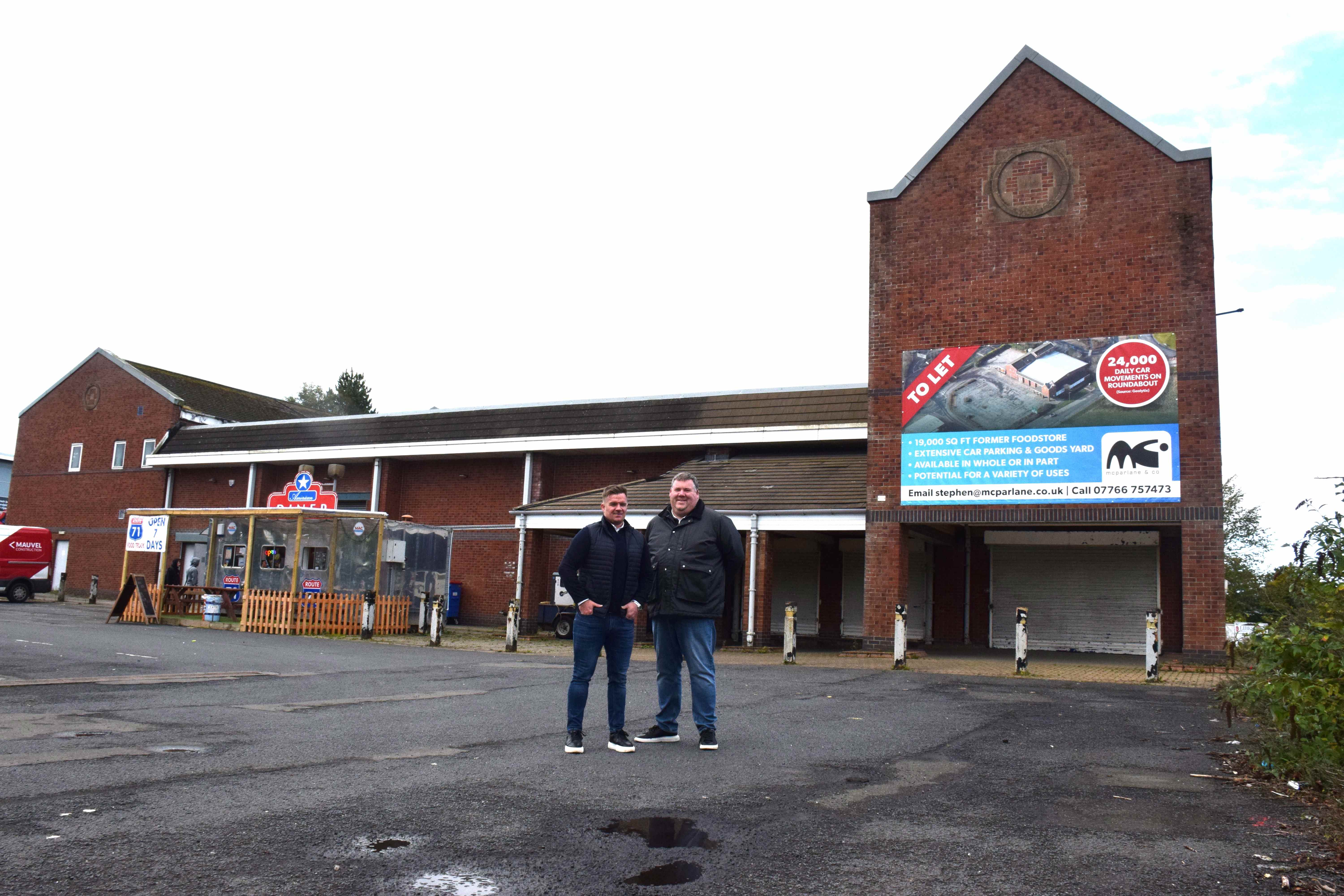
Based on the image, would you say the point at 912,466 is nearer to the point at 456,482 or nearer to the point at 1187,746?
the point at 1187,746

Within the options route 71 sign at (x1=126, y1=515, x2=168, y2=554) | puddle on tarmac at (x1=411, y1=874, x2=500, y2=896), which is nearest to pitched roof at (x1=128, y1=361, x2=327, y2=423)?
route 71 sign at (x1=126, y1=515, x2=168, y2=554)

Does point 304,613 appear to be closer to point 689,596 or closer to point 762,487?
point 762,487

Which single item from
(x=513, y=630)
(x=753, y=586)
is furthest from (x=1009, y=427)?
(x=513, y=630)

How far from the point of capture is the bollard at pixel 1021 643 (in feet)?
51.3

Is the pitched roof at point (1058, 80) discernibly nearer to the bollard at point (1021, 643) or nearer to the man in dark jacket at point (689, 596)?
the bollard at point (1021, 643)

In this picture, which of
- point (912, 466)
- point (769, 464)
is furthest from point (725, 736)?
point (769, 464)

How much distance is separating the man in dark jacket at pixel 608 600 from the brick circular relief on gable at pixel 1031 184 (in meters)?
15.0

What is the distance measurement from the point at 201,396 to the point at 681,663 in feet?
128

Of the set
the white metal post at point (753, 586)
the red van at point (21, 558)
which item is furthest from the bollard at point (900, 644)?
the red van at point (21, 558)

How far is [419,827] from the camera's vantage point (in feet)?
14.8

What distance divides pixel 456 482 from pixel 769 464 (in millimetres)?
11542

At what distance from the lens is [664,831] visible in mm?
4543

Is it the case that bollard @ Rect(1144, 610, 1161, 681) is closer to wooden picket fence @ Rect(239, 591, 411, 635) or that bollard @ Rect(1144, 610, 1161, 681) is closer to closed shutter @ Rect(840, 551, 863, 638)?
closed shutter @ Rect(840, 551, 863, 638)

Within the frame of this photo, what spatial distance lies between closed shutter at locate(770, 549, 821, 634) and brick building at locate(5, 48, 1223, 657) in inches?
2.2
